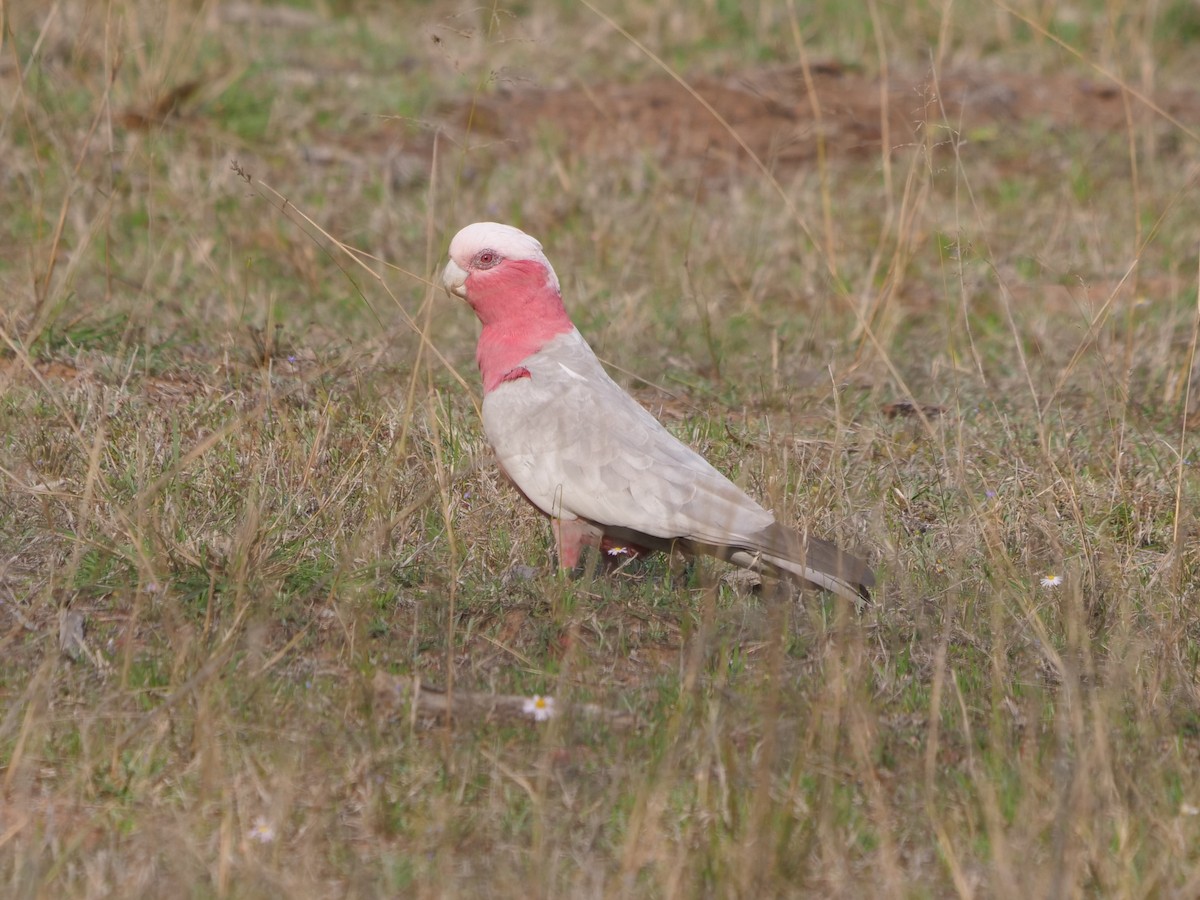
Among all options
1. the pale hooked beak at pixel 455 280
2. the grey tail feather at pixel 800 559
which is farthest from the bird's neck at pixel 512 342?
the grey tail feather at pixel 800 559

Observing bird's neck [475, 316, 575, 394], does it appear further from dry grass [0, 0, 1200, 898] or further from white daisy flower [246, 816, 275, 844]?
white daisy flower [246, 816, 275, 844]

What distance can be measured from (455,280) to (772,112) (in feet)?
13.4

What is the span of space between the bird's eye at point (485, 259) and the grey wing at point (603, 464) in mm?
273

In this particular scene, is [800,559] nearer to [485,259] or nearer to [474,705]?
[474,705]

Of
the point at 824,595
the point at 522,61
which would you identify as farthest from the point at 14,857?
the point at 522,61

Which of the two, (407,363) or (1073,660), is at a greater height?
(1073,660)

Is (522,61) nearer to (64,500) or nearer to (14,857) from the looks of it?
(64,500)

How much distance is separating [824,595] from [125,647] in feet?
4.96

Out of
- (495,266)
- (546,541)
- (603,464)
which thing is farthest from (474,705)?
(495,266)

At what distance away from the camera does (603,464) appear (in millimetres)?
3299

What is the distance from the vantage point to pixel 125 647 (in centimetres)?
282

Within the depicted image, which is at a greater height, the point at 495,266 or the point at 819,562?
the point at 495,266

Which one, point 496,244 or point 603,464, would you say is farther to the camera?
point 496,244

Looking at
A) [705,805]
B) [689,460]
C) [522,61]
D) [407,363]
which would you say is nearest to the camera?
[705,805]
